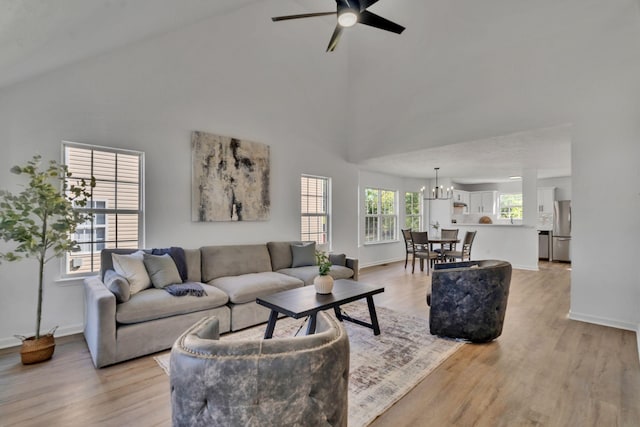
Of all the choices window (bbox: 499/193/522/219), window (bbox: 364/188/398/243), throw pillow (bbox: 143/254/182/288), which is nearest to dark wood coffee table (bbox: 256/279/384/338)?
throw pillow (bbox: 143/254/182/288)

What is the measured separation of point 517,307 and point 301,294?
315 centimetres

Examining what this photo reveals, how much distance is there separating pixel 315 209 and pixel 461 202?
6256mm

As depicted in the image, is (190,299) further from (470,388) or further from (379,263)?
(379,263)

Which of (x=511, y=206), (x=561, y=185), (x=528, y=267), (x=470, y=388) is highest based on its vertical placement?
(x=561, y=185)

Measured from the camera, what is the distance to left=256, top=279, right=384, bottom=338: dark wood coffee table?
2538 millimetres


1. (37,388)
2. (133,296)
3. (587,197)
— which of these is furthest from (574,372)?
(37,388)

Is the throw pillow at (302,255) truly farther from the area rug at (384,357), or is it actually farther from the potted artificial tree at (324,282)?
the potted artificial tree at (324,282)

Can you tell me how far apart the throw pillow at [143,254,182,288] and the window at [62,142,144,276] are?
58 cm

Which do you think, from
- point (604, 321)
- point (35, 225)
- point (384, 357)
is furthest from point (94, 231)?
point (604, 321)

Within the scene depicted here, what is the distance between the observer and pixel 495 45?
168 inches

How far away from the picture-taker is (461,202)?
996 cm

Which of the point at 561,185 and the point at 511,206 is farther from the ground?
the point at 561,185

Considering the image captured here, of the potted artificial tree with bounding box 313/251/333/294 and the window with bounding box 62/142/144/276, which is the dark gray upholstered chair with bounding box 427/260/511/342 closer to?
the potted artificial tree with bounding box 313/251/333/294

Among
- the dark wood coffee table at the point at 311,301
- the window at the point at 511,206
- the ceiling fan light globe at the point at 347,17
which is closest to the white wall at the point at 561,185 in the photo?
the window at the point at 511,206
